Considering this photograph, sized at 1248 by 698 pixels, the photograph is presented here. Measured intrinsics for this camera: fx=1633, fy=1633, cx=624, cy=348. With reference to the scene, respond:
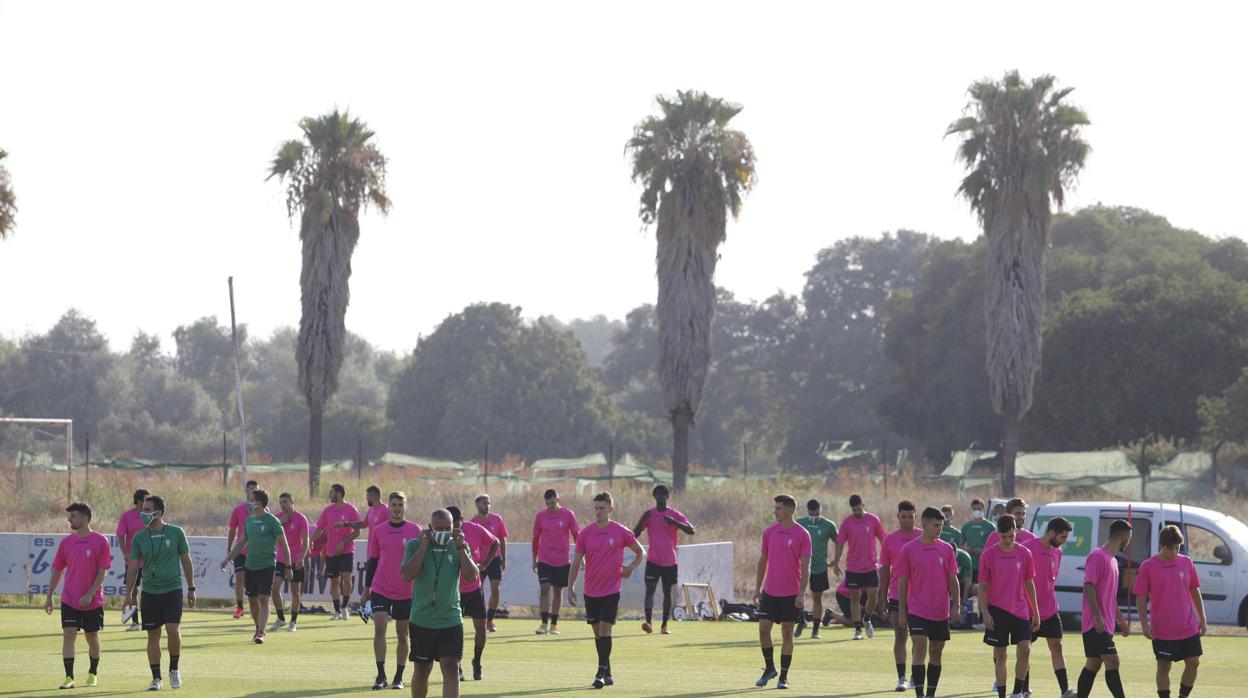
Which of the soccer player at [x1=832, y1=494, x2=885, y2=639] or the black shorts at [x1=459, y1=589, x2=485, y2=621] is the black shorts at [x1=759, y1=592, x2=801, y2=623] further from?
the soccer player at [x1=832, y1=494, x2=885, y2=639]

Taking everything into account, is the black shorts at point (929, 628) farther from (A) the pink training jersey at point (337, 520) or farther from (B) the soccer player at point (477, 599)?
(A) the pink training jersey at point (337, 520)

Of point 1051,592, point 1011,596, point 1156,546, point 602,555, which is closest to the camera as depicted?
point 1011,596

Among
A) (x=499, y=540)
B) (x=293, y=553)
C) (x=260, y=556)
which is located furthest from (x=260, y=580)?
(x=293, y=553)

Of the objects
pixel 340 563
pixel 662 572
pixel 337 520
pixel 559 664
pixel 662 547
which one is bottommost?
pixel 559 664

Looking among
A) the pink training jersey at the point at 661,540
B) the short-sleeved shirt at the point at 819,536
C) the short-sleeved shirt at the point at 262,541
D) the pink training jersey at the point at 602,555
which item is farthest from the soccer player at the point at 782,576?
the short-sleeved shirt at the point at 262,541

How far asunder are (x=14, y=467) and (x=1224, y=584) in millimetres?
33727

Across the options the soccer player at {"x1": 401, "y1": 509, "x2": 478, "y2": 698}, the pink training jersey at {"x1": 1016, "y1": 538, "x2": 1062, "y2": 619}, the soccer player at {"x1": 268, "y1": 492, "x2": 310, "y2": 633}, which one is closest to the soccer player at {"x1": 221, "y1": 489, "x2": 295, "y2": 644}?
the soccer player at {"x1": 268, "y1": 492, "x2": 310, "y2": 633}

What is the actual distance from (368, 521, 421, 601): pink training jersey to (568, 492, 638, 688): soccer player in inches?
83.0

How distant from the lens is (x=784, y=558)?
16.7 metres

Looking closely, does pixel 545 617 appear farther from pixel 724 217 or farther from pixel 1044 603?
pixel 724 217

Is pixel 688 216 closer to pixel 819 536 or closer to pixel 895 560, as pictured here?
pixel 819 536

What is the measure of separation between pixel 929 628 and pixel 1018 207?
27.7 meters

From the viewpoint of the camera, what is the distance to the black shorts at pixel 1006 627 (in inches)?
580

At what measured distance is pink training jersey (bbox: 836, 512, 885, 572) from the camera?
2319 centimetres
